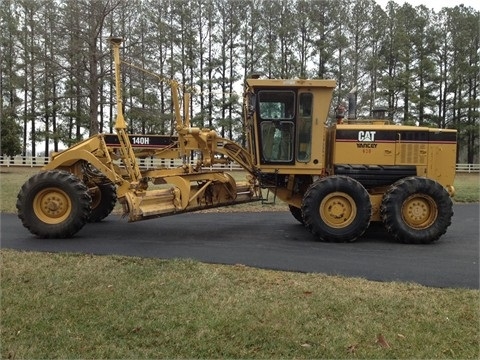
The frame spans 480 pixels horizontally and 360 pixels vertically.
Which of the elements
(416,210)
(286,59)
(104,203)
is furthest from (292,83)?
(286,59)

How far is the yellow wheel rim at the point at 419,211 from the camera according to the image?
848 centimetres

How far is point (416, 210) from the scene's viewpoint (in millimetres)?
8523

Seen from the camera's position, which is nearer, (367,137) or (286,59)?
(367,137)

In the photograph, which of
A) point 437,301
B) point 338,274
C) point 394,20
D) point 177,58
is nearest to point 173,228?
point 338,274

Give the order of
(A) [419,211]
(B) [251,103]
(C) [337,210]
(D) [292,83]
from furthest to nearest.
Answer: (B) [251,103]
(D) [292,83]
(A) [419,211]
(C) [337,210]

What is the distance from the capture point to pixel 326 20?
3841 centimetres

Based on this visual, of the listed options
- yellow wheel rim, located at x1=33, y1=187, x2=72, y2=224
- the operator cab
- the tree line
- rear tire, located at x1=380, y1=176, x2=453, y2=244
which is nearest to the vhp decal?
the operator cab

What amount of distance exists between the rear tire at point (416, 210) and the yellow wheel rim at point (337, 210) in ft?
1.98

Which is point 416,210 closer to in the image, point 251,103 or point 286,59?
point 251,103

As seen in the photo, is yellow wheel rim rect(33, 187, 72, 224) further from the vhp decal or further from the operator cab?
the vhp decal

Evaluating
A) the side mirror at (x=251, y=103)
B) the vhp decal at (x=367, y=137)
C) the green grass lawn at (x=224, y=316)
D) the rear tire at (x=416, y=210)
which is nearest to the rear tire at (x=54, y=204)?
the green grass lawn at (x=224, y=316)

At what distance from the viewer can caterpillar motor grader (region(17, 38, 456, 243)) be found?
834 centimetres

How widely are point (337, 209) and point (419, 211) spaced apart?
1476 millimetres

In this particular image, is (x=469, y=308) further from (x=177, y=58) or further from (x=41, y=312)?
(x=177, y=58)
